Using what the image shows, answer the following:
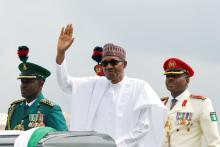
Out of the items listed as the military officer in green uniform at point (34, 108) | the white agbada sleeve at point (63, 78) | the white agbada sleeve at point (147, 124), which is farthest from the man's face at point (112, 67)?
the military officer in green uniform at point (34, 108)

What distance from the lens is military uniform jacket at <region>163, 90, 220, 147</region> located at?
8.85 m

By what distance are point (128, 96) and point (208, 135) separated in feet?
5.56

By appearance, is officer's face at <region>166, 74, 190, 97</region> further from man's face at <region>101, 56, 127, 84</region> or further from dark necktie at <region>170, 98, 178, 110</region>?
man's face at <region>101, 56, 127, 84</region>

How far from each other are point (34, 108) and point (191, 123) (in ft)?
6.74

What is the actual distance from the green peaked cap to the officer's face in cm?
160

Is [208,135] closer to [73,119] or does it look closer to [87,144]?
[73,119]

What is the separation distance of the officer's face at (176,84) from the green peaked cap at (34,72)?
160 centimetres

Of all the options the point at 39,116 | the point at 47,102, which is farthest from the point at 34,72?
the point at 39,116

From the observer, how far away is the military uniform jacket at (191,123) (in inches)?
348

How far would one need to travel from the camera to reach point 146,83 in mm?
7801

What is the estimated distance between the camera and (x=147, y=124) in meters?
7.44

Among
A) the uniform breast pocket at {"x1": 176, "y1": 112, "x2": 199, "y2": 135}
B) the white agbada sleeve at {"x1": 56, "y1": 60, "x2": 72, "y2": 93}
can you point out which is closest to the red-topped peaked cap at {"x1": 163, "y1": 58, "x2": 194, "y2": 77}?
the uniform breast pocket at {"x1": 176, "y1": 112, "x2": 199, "y2": 135}

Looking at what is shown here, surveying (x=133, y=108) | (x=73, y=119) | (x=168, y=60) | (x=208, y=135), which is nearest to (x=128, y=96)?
(x=133, y=108)

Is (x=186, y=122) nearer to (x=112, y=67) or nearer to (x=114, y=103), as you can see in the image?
(x=114, y=103)
